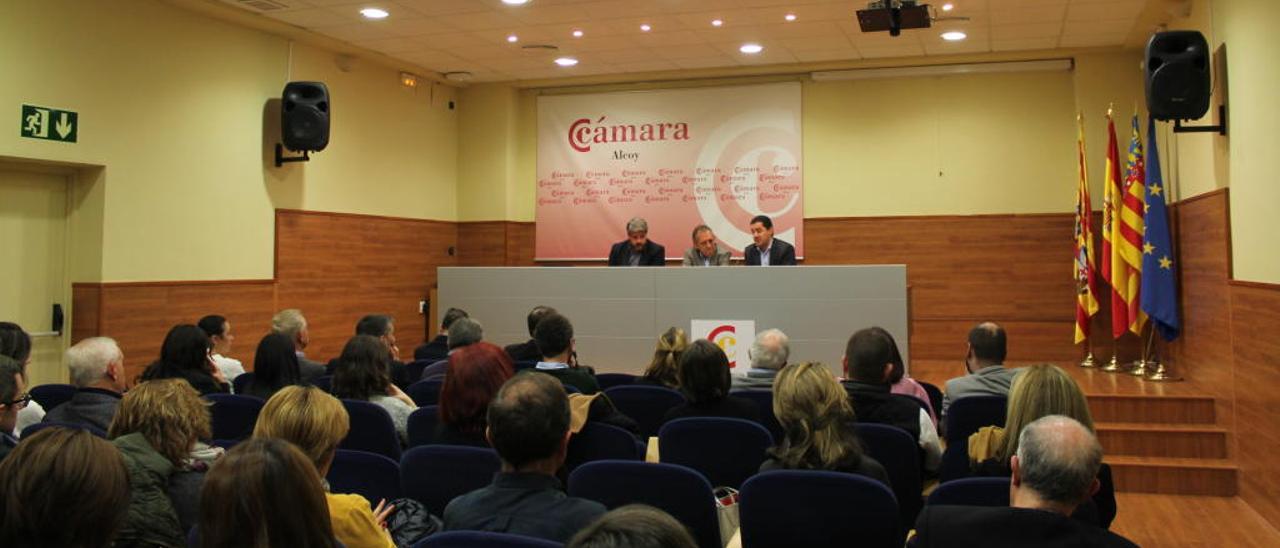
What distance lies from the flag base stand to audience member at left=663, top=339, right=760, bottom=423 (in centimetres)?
509

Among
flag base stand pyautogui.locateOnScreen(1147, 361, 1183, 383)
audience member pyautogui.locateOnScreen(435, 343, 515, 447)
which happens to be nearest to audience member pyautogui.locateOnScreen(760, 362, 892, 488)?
audience member pyautogui.locateOnScreen(435, 343, 515, 447)

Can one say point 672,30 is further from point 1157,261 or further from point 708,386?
point 708,386

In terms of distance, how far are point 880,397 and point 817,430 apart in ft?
2.99

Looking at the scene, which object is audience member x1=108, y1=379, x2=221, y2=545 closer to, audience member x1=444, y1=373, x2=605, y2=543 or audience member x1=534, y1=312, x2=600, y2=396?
audience member x1=444, y1=373, x2=605, y2=543

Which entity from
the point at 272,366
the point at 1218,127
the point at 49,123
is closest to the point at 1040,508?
the point at 272,366

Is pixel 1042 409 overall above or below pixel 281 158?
below

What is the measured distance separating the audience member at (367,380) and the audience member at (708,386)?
4.05ft

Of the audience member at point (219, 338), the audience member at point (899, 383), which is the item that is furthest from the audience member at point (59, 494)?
the audience member at point (219, 338)

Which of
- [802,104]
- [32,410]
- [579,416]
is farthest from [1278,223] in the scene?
[32,410]

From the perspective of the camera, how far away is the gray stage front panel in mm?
7102

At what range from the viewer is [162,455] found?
2.46 m

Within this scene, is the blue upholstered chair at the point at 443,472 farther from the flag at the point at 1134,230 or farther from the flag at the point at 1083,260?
the flag at the point at 1083,260

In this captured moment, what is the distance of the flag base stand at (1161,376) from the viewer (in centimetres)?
713

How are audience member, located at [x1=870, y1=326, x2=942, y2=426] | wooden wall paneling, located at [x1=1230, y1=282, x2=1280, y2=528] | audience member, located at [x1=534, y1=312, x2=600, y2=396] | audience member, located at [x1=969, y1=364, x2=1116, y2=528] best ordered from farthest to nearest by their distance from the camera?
wooden wall paneling, located at [x1=1230, y1=282, x2=1280, y2=528] < audience member, located at [x1=534, y1=312, x2=600, y2=396] < audience member, located at [x1=870, y1=326, x2=942, y2=426] < audience member, located at [x1=969, y1=364, x2=1116, y2=528]
